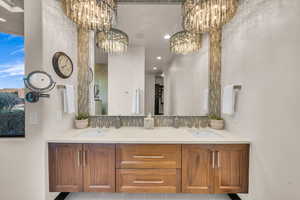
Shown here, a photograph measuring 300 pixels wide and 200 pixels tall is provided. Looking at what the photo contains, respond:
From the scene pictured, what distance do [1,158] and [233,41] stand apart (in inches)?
124

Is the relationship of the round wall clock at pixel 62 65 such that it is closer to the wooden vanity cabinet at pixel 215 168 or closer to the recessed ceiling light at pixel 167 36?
the recessed ceiling light at pixel 167 36

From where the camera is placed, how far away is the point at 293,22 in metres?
0.94

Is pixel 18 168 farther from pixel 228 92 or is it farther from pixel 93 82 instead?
pixel 228 92

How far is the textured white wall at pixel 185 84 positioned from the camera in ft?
6.51

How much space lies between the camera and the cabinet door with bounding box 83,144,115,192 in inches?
54.8

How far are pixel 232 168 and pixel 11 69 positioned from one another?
290 centimetres

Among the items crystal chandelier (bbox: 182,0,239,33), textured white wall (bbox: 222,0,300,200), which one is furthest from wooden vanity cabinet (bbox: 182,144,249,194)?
crystal chandelier (bbox: 182,0,239,33)

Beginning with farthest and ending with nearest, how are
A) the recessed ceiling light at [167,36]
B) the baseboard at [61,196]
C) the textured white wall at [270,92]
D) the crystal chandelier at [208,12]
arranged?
1. the recessed ceiling light at [167,36]
2. the baseboard at [61,196]
3. the crystal chandelier at [208,12]
4. the textured white wall at [270,92]

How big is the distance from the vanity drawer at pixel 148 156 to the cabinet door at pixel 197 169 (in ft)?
0.33

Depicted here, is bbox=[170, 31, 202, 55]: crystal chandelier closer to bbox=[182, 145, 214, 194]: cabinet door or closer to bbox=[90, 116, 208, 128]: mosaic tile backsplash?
bbox=[90, 116, 208, 128]: mosaic tile backsplash

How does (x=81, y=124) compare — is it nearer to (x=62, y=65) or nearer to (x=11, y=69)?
(x=62, y=65)

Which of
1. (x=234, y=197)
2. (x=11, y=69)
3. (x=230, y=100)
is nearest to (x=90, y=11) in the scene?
(x=11, y=69)

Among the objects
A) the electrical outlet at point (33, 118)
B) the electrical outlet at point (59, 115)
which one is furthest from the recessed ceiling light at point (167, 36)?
the electrical outlet at point (33, 118)

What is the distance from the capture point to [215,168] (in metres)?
1.39
